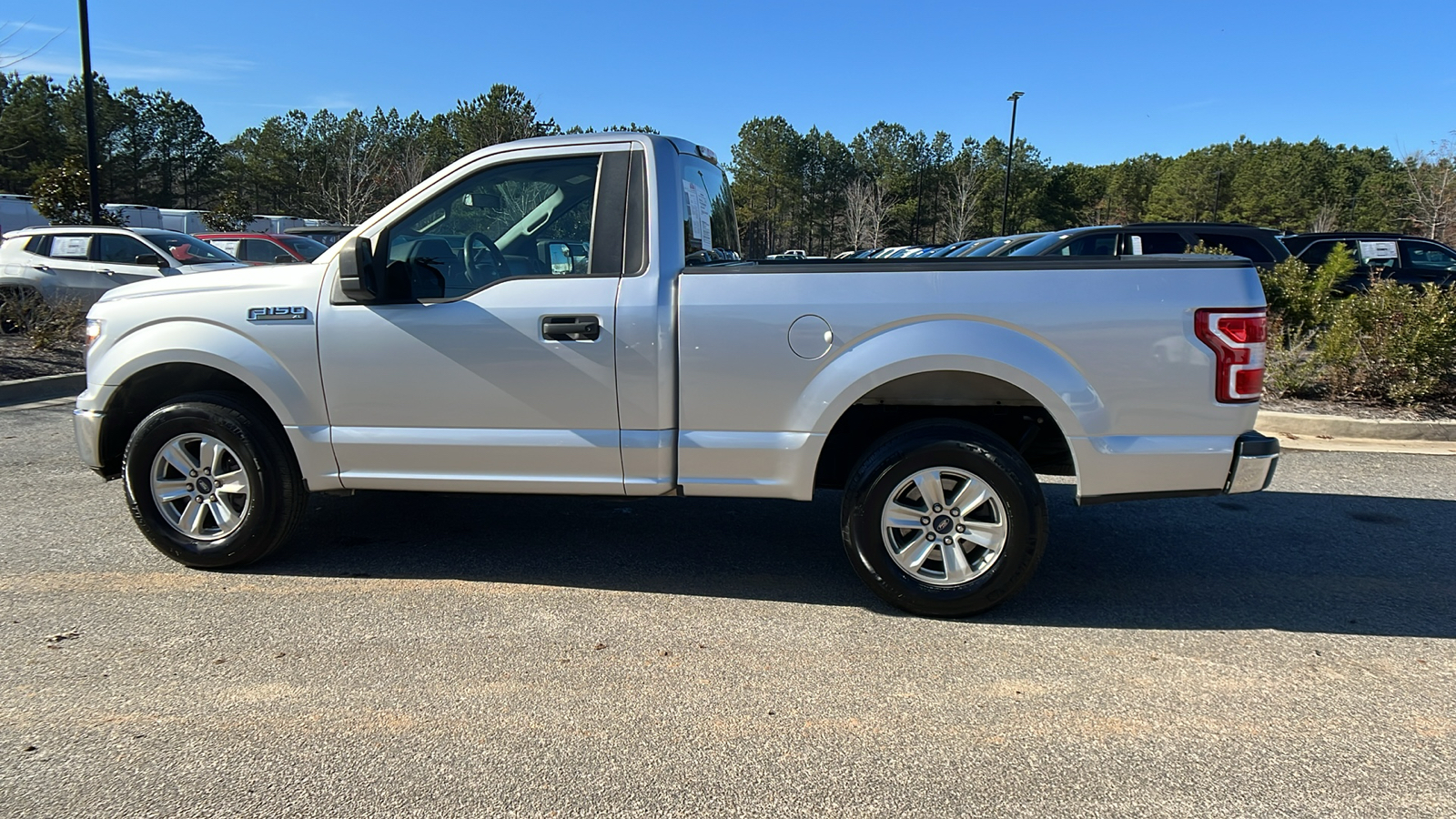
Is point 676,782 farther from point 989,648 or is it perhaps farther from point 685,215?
point 685,215

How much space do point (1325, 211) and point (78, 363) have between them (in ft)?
225

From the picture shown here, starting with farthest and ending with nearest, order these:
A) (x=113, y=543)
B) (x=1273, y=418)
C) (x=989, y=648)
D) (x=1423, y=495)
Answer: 1. (x=1273, y=418)
2. (x=1423, y=495)
3. (x=113, y=543)
4. (x=989, y=648)

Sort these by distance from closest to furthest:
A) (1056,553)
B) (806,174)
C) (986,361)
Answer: (986,361), (1056,553), (806,174)

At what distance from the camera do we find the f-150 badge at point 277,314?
419 cm

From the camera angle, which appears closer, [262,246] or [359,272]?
[359,272]

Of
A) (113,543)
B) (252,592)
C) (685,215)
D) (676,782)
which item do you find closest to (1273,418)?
(685,215)

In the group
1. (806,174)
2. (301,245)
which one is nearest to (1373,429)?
(301,245)

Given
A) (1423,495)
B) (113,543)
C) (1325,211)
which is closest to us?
(113,543)

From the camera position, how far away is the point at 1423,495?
600 cm

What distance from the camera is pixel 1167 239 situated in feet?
39.0

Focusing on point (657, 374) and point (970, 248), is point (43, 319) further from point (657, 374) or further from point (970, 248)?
point (970, 248)

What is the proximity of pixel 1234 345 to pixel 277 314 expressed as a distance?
425cm

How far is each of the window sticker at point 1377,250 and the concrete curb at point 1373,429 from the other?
23.6ft

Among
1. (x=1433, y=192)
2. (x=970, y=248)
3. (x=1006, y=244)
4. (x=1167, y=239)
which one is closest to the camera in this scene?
(x=1167, y=239)
